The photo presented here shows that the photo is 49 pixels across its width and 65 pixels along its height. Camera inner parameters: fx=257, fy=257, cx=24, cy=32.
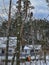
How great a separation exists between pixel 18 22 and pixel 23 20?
418 mm

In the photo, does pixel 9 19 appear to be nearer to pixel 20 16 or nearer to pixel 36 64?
pixel 20 16

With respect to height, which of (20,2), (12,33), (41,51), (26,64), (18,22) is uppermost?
(20,2)

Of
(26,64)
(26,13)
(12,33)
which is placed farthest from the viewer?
(26,64)

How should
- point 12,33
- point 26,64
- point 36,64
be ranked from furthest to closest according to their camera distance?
point 26,64
point 36,64
point 12,33

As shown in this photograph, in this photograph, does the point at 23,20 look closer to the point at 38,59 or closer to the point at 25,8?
the point at 25,8

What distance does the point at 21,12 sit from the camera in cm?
1009

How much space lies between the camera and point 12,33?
11453 mm

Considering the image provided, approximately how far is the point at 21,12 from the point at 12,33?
1647mm

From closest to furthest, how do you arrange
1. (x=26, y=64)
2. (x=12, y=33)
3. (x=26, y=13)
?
A: (x=26, y=13), (x=12, y=33), (x=26, y=64)

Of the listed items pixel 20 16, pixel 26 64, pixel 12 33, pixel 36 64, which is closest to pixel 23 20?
pixel 20 16

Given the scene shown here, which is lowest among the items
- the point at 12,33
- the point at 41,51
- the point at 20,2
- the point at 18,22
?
the point at 41,51

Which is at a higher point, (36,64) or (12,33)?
(12,33)

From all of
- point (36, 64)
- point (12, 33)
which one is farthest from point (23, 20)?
point (36, 64)

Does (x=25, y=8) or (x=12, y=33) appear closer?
(x=25, y=8)
